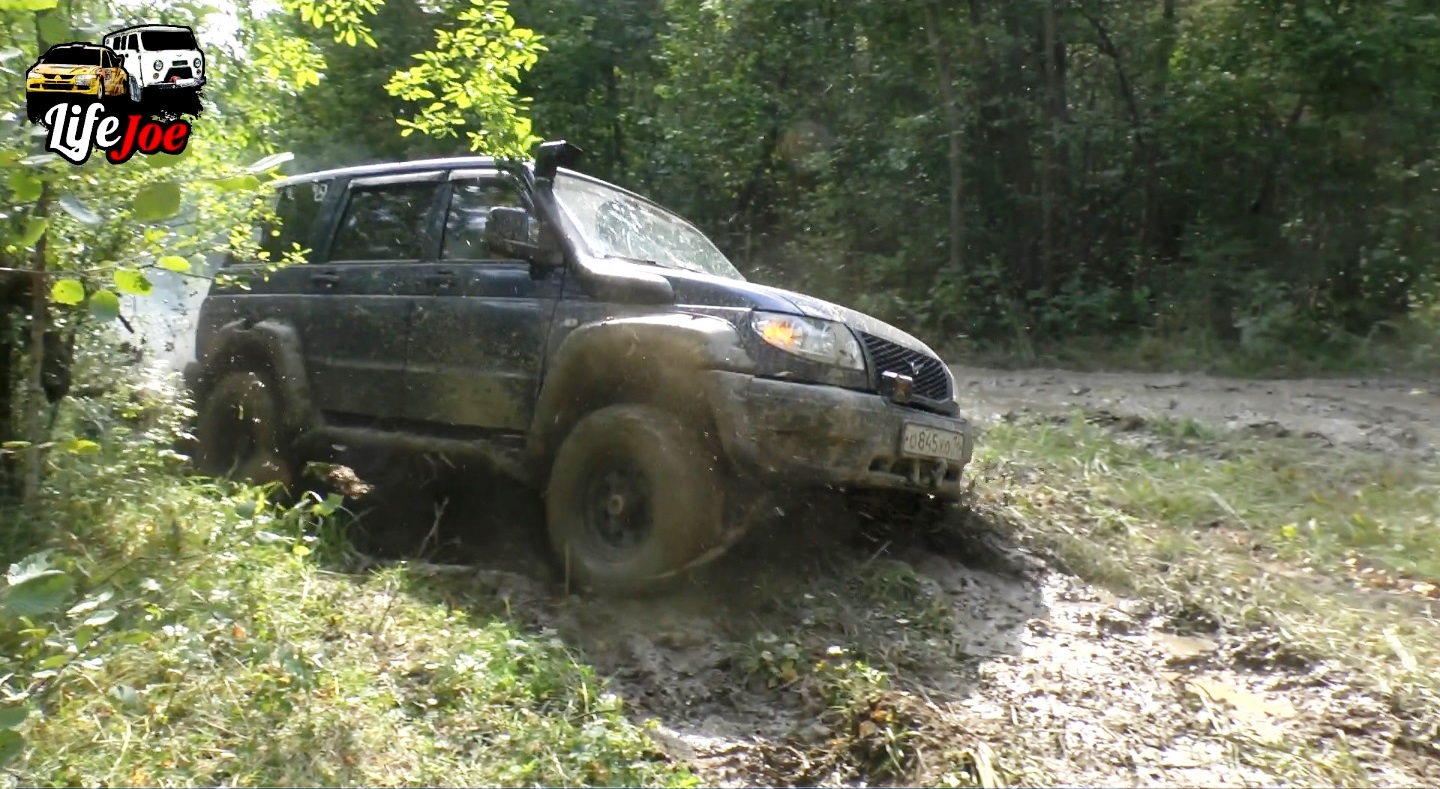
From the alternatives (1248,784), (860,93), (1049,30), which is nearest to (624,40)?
(860,93)

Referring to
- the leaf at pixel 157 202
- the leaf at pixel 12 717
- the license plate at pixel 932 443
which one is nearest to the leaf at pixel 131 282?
the leaf at pixel 157 202

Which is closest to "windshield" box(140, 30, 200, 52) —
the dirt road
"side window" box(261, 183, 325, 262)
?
"side window" box(261, 183, 325, 262)

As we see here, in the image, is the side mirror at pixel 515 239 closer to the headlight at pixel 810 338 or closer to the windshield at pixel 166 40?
the headlight at pixel 810 338

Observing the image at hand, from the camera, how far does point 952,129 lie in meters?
13.3

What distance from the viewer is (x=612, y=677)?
14.1 feet

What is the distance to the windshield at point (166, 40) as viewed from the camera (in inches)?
185

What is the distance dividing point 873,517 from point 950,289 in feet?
25.6

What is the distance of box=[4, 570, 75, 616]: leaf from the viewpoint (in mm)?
2863

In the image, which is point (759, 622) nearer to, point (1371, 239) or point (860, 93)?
point (1371, 239)

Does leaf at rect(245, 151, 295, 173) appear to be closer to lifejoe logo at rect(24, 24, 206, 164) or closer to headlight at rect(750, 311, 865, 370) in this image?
lifejoe logo at rect(24, 24, 206, 164)

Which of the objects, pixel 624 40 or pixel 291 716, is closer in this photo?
pixel 291 716

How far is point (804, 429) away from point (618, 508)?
2.80 feet

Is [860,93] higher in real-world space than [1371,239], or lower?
higher

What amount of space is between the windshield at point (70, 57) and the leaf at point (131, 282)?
1.23 m
